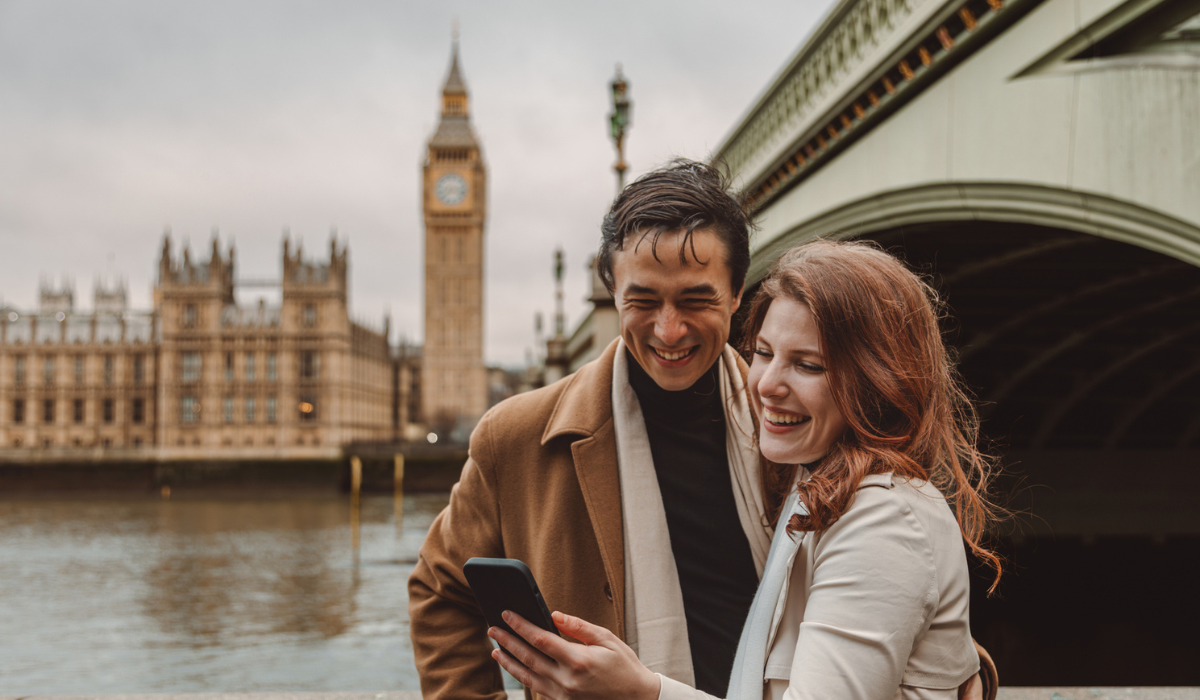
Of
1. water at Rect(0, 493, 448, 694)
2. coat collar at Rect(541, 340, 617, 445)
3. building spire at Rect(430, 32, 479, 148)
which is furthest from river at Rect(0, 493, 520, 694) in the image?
building spire at Rect(430, 32, 479, 148)

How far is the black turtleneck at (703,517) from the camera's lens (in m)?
1.63

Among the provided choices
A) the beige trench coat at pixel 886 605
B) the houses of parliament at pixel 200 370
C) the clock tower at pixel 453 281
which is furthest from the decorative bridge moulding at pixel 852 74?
the clock tower at pixel 453 281

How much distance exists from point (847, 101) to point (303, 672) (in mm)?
8550

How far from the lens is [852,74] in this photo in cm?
556

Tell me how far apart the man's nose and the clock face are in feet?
222

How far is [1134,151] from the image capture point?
9.93ft

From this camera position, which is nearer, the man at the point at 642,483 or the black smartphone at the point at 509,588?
the black smartphone at the point at 509,588

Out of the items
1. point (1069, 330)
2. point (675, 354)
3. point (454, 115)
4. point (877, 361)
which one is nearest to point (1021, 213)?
point (675, 354)

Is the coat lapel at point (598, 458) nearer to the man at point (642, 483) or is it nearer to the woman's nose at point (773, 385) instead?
the man at point (642, 483)

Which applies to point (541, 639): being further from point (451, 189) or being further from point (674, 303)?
point (451, 189)

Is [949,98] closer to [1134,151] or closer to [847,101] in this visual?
[847,101]

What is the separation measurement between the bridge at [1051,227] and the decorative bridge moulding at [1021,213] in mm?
12

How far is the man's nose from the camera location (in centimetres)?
160

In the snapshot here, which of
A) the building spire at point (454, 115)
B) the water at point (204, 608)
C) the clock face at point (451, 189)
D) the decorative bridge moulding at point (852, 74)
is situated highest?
the building spire at point (454, 115)
